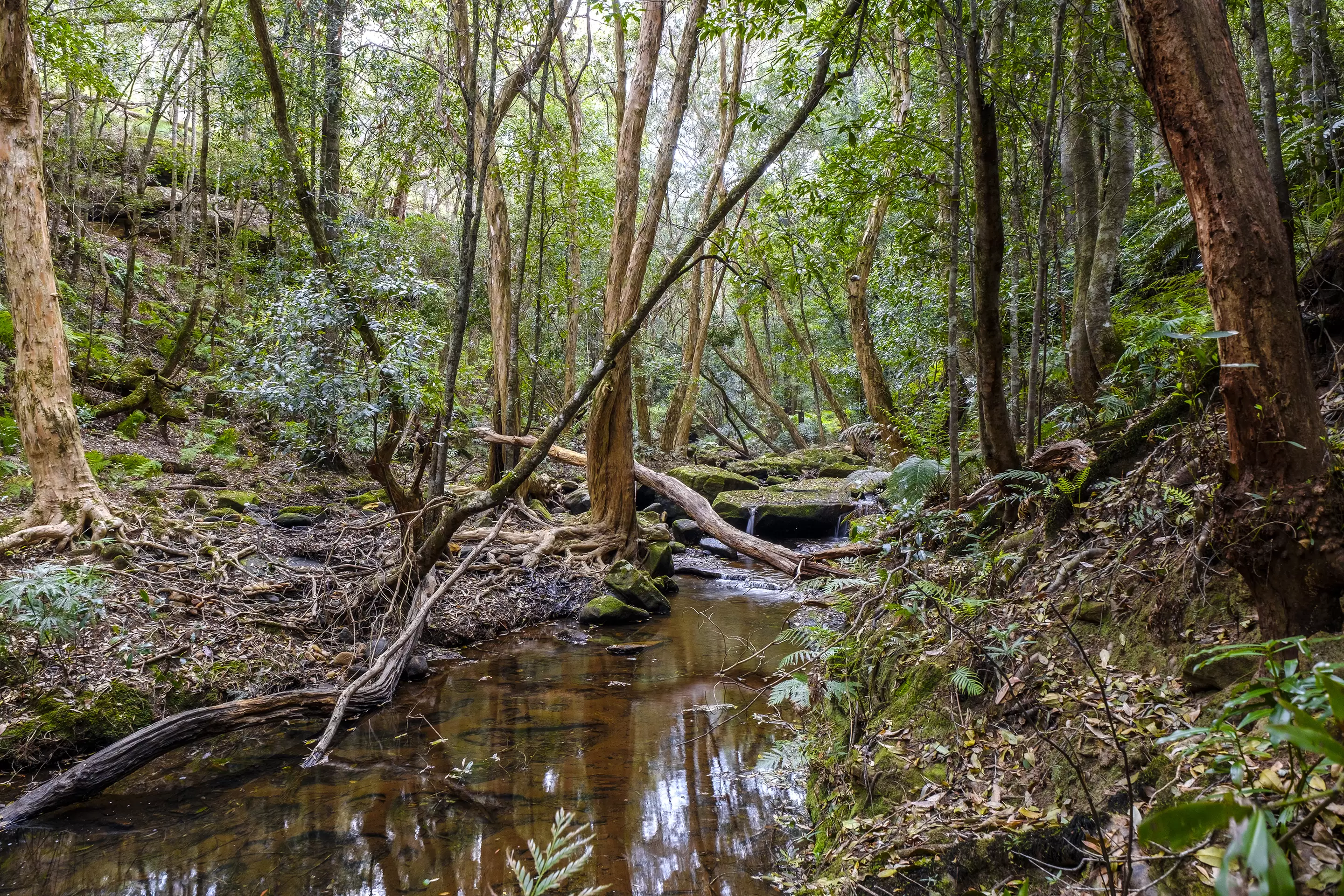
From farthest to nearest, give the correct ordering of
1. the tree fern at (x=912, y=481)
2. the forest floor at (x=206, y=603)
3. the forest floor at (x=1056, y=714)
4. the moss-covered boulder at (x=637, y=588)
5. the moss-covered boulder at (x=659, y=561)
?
the moss-covered boulder at (x=659, y=561)
the moss-covered boulder at (x=637, y=588)
the tree fern at (x=912, y=481)
the forest floor at (x=206, y=603)
the forest floor at (x=1056, y=714)

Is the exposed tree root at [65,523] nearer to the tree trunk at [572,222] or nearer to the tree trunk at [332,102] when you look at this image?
the tree trunk at [332,102]

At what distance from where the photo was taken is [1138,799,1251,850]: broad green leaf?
0.87m

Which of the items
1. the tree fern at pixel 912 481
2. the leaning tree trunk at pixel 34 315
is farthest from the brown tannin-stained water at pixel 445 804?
the leaning tree trunk at pixel 34 315

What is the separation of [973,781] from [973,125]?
387cm

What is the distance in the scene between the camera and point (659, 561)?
9.99 meters

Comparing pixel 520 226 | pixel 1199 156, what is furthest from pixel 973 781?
pixel 520 226

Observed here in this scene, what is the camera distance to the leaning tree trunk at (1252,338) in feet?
7.11

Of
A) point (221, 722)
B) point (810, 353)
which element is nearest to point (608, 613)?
point (221, 722)

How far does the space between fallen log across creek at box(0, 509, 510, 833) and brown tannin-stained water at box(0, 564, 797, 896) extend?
0.13m

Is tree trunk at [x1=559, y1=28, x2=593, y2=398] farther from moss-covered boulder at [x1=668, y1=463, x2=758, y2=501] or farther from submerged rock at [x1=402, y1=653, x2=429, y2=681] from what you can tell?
submerged rock at [x1=402, y1=653, x2=429, y2=681]

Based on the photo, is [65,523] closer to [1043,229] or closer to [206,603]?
[206,603]

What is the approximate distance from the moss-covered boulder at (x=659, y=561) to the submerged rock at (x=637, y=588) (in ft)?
2.35

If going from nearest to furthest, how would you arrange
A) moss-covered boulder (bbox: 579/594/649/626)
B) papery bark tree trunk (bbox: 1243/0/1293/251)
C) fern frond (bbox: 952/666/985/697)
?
papery bark tree trunk (bbox: 1243/0/1293/251) → fern frond (bbox: 952/666/985/697) → moss-covered boulder (bbox: 579/594/649/626)

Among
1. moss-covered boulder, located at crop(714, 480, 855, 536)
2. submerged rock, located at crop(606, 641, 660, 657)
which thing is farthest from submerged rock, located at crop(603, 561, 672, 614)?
moss-covered boulder, located at crop(714, 480, 855, 536)
